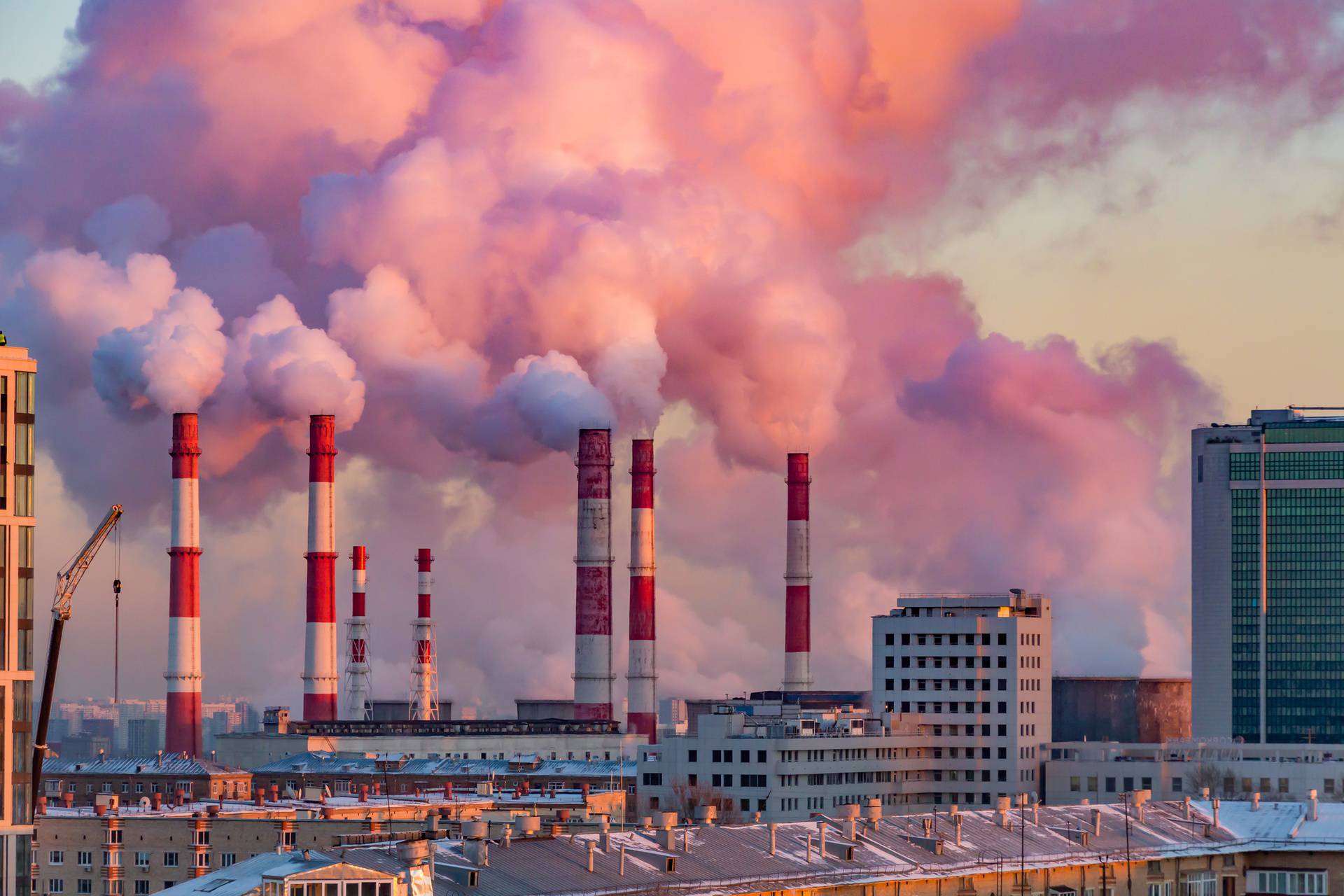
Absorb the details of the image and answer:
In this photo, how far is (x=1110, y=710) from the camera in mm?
139375

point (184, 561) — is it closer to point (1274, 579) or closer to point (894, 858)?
point (894, 858)

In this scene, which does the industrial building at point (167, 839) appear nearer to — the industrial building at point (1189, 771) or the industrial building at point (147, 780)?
the industrial building at point (147, 780)

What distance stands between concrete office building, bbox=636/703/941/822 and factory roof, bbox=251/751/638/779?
277 cm

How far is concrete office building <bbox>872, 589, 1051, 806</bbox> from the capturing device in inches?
4537

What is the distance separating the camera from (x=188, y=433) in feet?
342

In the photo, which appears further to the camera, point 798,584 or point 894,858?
point 798,584

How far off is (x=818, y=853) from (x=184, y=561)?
2290 inches

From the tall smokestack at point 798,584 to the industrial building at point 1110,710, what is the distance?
21.9 metres

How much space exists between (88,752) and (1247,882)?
102 metres

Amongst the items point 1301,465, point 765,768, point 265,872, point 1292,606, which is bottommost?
point 765,768

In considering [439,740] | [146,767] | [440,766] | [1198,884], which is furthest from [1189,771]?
[1198,884]

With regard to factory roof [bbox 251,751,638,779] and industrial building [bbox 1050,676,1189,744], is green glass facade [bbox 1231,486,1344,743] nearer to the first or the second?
industrial building [bbox 1050,676,1189,744]

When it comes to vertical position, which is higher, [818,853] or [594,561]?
[594,561]

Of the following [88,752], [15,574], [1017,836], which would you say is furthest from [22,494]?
[88,752]
